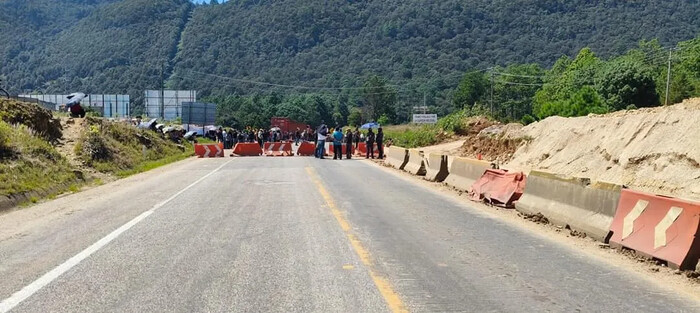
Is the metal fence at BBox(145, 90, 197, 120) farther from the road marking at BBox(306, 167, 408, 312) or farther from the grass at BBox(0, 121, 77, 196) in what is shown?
the road marking at BBox(306, 167, 408, 312)

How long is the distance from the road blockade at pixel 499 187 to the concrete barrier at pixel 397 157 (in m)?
10.8

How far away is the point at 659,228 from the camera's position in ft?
27.2

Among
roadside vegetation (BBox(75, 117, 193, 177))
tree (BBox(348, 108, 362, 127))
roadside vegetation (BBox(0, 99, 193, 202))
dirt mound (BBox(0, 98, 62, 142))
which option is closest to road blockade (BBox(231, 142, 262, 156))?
roadside vegetation (BBox(75, 117, 193, 177))

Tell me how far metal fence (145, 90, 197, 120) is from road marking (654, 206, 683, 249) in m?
59.8

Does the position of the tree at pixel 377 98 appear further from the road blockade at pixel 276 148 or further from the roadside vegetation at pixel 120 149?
the roadside vegetation at pixel 120 149

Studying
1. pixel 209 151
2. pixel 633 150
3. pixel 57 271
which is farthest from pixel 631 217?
pixel 209 151

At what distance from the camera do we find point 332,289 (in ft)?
21.2

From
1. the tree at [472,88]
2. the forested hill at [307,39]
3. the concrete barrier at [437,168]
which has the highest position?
the forested hill at [307,39]

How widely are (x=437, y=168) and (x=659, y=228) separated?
1297 centimetres

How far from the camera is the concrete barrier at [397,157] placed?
89.4 ft

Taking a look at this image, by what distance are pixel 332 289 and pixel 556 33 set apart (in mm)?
160872

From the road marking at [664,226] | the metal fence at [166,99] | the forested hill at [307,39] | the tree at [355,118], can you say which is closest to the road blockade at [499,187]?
the road marking at [664,226]

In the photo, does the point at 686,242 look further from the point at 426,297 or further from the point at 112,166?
the point at 112,166

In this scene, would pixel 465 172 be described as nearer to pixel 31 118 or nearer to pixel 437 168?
pixel 437 168
